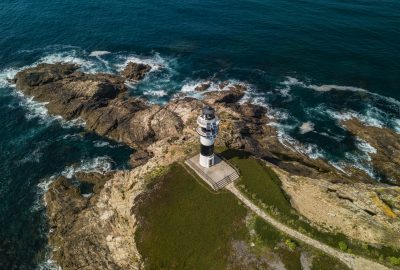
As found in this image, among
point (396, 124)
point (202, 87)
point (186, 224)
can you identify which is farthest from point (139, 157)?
point (396, 124)

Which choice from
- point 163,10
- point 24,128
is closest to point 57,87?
point 24,128

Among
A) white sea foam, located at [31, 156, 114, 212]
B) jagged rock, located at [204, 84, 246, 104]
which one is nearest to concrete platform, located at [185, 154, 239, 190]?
white sea foam, located at [31, 156, 114, 212]

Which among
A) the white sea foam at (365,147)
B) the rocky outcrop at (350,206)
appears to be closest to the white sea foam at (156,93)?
the rocky outcrop at (350,206)

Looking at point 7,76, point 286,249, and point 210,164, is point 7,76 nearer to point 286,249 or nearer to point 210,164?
point 210,164

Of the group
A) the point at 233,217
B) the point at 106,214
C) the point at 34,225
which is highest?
the point at 233,217

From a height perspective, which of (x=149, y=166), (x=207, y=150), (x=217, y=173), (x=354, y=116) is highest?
(x=207, y=150)

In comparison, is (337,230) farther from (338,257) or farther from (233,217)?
(233,217)
